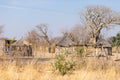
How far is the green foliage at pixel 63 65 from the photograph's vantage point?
11833 mm

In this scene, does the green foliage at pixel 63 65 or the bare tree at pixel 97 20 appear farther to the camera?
the bare tree at pixel 97 20

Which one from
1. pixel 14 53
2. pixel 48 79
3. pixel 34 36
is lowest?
pixel 48 79

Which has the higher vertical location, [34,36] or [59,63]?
[34,36]

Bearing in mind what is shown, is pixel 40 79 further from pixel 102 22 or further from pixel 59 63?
pixel 102 22

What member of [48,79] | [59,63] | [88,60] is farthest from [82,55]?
[48,79]

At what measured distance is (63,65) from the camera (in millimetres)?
11930

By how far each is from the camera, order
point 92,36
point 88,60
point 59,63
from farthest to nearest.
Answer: point 92,36 < point 88,60 < point 59,63

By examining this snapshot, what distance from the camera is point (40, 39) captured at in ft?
332

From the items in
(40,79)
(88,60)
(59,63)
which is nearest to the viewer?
(40,79)

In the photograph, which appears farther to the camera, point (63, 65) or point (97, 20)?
point (97, 20)

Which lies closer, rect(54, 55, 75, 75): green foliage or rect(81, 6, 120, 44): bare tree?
rect(54, 55, 75, 75): green foliage

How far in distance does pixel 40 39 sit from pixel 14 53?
88.1 m

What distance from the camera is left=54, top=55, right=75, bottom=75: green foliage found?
11833 mm

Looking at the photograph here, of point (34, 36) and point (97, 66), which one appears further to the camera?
point (34, 36)
